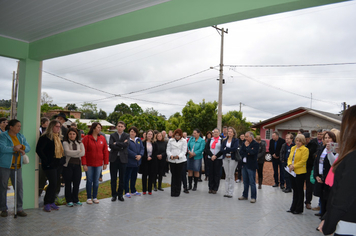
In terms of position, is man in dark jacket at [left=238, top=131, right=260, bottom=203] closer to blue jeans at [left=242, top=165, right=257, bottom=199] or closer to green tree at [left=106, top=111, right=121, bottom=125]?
blue jeans at [left=242, top=165, right=257, bottom=199]

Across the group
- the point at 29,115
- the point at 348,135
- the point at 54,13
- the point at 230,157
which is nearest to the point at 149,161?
the point at 230,157

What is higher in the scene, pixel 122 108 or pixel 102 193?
pixel 122 108

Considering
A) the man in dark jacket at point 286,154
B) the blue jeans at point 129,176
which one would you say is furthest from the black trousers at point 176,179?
the man in dark jacket at point 286,154

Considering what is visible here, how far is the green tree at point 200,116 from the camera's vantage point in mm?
33406

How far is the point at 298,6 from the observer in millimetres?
A: 3107

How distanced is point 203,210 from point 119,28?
447 cm

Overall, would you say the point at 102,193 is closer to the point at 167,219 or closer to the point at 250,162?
the point at 167,219

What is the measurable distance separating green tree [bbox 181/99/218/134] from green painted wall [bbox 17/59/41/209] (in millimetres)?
27768

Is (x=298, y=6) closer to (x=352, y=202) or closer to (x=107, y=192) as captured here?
(x=352, y=202)

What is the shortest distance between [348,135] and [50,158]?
5499 millimetres

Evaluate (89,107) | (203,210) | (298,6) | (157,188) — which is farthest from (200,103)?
(89,107)

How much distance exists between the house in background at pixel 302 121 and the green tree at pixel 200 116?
6.63m

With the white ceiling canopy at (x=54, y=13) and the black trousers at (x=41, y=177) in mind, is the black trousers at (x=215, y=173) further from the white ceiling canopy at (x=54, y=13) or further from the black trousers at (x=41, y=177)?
the white ceiling canopy at (x=54, y=13)

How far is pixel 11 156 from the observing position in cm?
532
